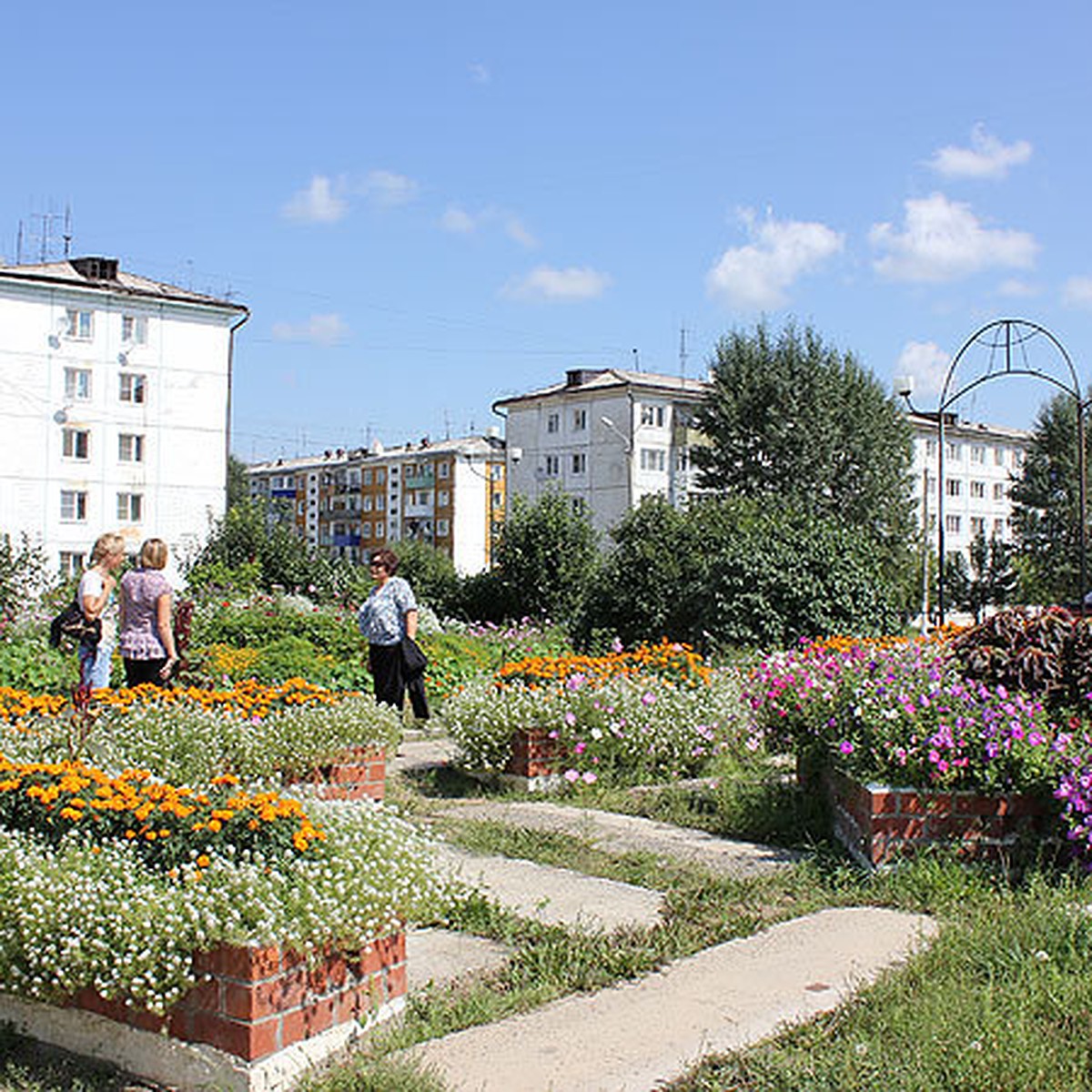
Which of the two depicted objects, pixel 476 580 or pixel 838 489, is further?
pixel 838 489

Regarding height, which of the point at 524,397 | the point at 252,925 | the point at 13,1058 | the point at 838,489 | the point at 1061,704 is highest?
the point at 524,397

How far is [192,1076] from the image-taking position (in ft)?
10.8

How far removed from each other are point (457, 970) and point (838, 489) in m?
44.1

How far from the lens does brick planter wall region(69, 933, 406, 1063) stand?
3.29 metres

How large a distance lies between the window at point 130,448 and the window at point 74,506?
2045 mm

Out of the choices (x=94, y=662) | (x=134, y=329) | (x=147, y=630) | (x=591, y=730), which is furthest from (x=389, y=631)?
(x=134, y=329)

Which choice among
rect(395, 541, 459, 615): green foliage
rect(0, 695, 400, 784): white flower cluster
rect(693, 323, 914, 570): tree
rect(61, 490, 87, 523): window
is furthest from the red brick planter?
rect(61, 490, 87, 523): window

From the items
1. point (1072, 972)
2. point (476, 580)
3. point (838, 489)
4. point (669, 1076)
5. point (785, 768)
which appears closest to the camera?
point (669, 1076)

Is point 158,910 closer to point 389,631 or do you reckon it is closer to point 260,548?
point 389,631

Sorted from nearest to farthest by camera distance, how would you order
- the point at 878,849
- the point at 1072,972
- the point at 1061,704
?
the point at 1072,972
the point at 878,849
the point at 1061,704

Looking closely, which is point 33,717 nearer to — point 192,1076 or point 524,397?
point 192,1076

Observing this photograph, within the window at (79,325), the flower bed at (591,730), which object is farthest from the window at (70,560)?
the flower bed at (591,730)

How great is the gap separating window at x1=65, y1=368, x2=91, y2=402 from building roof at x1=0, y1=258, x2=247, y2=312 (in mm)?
3121

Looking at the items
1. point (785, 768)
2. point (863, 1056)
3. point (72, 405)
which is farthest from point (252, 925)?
point (72, 405)
